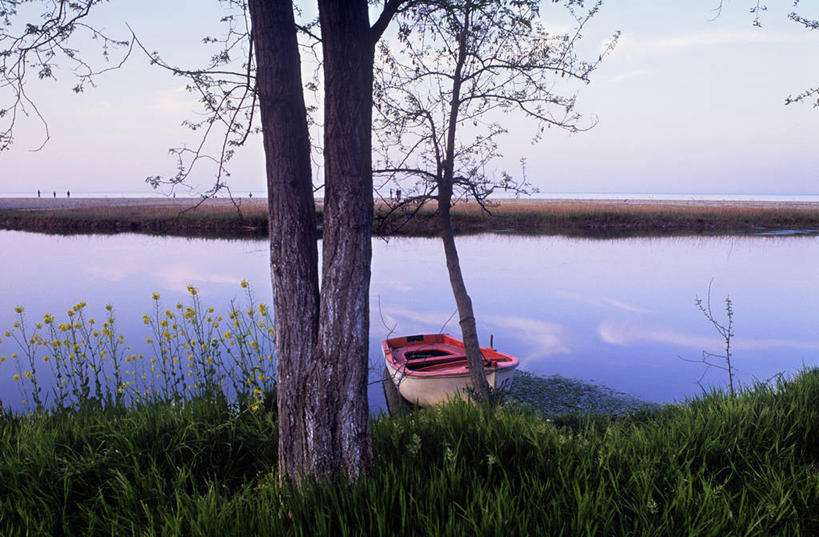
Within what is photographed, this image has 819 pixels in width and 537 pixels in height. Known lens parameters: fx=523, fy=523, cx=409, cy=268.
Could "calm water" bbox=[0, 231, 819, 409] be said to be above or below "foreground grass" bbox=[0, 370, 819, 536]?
below

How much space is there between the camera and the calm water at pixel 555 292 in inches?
579

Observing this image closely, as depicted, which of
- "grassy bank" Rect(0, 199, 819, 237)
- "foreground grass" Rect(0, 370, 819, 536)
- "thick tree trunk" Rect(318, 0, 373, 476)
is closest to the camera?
"foreground grass" Rect(0, 370, 819, 536)

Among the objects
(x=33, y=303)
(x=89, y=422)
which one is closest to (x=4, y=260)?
(x=33, y=303)

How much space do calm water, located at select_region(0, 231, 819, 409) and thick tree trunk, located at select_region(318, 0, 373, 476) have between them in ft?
22.5

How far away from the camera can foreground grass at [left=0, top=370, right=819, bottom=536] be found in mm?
3027

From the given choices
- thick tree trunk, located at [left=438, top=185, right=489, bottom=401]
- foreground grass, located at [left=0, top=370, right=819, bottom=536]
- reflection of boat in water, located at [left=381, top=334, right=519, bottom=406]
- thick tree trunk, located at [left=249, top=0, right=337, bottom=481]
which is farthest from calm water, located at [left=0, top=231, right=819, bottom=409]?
thick tree trunk, located at [left=249, top=0, right=337, bottom=481]

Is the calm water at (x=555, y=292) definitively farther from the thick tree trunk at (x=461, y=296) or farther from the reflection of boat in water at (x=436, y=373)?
the thick tree trunk at (x=461, y=296)

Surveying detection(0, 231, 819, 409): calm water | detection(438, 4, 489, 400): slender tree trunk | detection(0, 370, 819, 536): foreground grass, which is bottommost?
detection(0, 231, 819, 409): calm water

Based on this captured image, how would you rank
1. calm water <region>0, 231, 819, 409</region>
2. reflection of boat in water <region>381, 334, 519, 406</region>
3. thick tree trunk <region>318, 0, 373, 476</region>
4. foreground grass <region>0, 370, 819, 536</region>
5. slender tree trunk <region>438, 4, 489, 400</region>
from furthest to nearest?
calm water <region>0, 231, 819, 409</region> → reflection of boat in water <region>381, 334, 519, 406</region> → slender tree trunk <region>438, 4, 489, 400</region> → thick tree trunk <region>318, 0, 373, 476</region> → foreground grass <region>0, 370, 819, 536</region>

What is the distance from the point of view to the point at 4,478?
3863 millimetres

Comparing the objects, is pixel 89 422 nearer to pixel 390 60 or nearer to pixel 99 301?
pixel 390 60

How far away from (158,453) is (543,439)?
3.06 meters

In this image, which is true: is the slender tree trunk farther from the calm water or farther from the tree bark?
the tree bark

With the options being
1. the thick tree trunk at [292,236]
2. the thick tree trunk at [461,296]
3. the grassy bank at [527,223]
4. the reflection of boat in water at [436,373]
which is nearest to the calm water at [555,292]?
the reflection of boat in water at [436,373]
